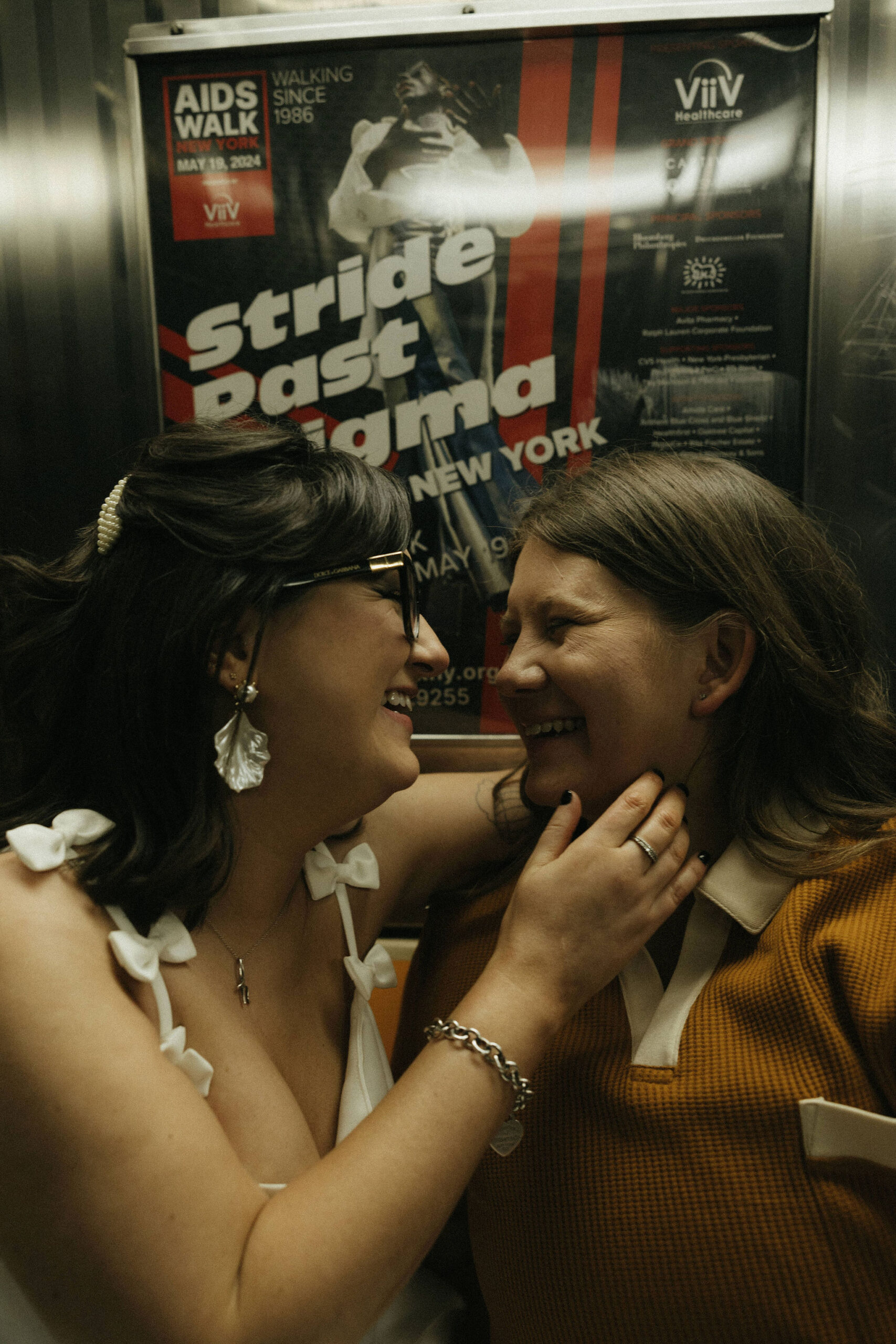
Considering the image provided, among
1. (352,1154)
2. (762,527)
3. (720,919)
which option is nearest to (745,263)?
(762,527)

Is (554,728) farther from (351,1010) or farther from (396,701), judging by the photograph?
(351,1010)

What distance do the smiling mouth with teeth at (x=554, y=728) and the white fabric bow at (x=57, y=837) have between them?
2.30 ft

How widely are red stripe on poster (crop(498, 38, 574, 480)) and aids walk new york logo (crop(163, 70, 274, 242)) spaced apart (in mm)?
554

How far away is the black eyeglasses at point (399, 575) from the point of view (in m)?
1.39

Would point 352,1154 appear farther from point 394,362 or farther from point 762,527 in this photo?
point 394,362

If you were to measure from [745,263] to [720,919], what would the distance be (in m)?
1.35

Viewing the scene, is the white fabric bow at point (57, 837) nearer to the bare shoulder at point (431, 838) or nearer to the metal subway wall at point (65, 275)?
the bare shoulder at point (431, 838)

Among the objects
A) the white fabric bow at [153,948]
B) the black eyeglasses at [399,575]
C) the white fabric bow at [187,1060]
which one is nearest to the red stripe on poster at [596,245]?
the black eyeglasses at [399,575]

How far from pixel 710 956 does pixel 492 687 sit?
84cm

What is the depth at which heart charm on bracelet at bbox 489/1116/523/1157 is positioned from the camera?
1368mm

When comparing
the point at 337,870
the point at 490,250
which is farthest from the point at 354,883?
the point at 490,250

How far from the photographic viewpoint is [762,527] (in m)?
1.56

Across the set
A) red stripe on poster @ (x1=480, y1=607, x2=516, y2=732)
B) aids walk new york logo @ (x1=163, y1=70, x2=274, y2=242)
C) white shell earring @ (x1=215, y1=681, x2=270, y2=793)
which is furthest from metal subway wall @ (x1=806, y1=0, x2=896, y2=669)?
white shell earring @ (x1=215, y1=681, x2=270, y2=793)

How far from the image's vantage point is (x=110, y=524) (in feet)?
4.51
